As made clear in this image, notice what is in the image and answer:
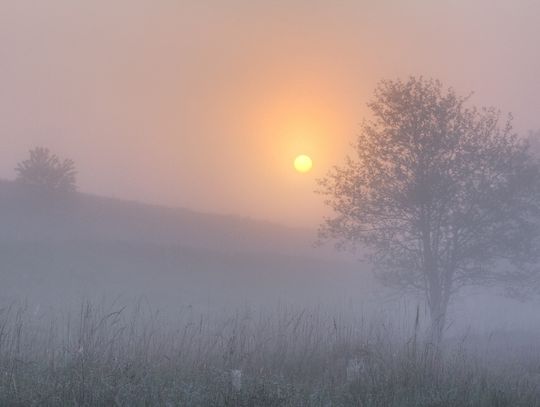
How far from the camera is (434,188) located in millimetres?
20406

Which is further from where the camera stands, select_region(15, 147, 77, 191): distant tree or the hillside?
select_region(15, 147, 77, 191): distant tree

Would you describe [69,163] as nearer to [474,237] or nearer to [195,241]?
[195,241]

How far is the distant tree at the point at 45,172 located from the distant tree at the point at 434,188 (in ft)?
104

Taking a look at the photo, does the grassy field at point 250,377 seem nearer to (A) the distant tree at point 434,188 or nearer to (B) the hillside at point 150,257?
(A) the distant tree at point 434,188

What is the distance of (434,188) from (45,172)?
36985 mm

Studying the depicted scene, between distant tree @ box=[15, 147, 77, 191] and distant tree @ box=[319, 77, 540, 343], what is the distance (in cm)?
3161

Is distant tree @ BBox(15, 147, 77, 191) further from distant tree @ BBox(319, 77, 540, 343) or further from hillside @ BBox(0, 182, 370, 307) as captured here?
distant tree @ BBox(319, 77, 540, 343)

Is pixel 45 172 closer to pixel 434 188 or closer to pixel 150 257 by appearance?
pixel 150 257

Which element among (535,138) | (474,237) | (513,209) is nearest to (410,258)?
(474,237)

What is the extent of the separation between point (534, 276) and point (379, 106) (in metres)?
13.4

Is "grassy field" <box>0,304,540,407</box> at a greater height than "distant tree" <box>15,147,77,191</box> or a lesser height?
lesser

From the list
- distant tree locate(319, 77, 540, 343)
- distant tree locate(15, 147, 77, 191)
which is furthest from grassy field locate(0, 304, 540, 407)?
distant tree locate(15, 147, 77, 191)

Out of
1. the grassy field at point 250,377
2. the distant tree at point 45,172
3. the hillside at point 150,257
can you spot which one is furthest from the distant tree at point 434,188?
the distant tree at point 45,172

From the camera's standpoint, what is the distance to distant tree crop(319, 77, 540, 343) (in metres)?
20.8
